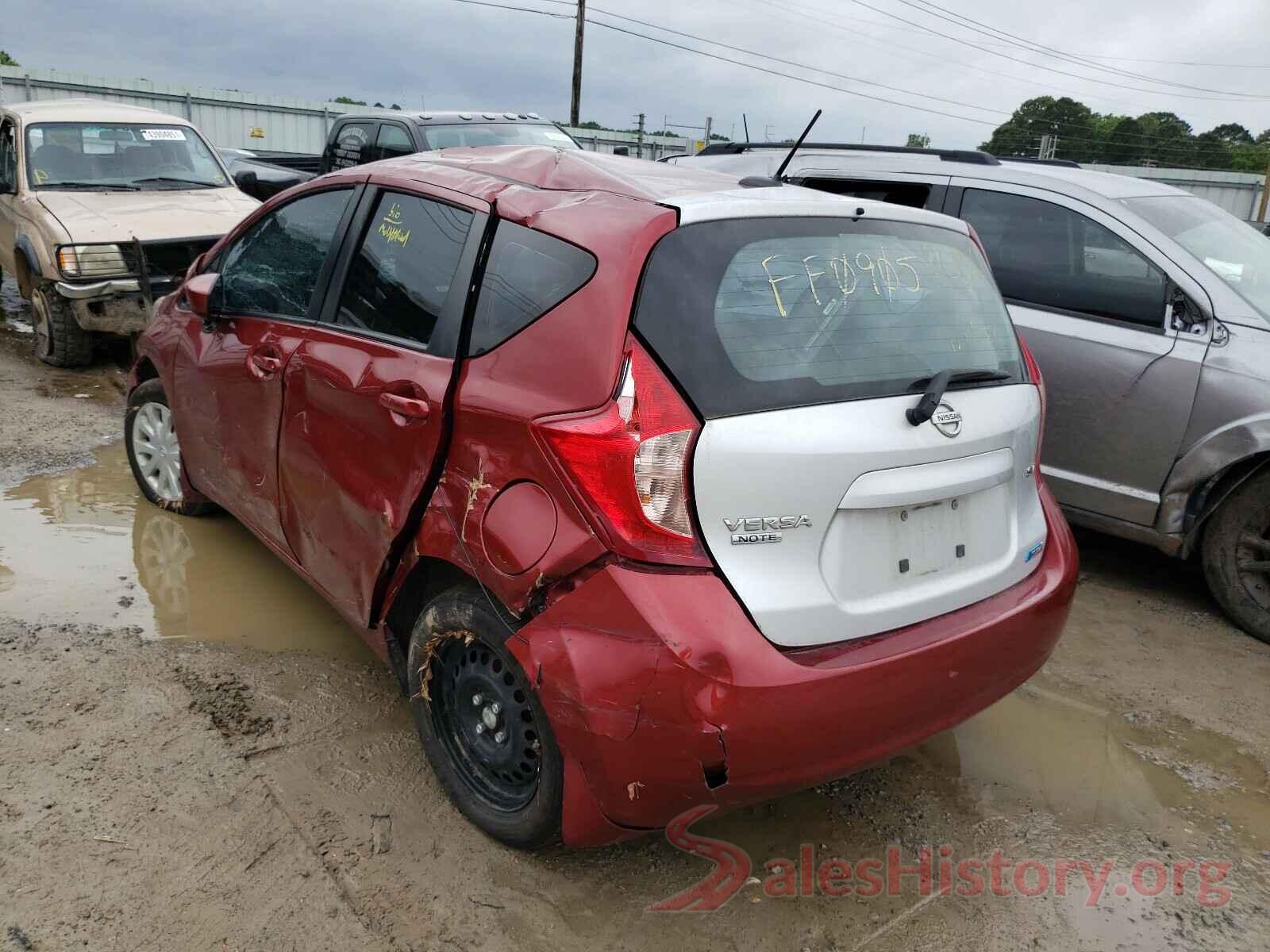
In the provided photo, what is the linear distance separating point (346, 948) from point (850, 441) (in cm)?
168

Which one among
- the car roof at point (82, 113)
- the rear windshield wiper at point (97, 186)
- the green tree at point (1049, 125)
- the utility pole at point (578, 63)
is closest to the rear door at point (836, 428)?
the rear windshield wiper at point (97, 186)

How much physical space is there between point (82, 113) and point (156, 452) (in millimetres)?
5349

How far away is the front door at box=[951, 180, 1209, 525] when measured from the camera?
4316 millimetres

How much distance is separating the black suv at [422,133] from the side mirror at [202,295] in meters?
5.27

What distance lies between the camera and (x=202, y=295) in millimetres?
3742

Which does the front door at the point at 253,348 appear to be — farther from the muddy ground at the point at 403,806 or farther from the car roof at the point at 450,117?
the car roof at the point at 450,117

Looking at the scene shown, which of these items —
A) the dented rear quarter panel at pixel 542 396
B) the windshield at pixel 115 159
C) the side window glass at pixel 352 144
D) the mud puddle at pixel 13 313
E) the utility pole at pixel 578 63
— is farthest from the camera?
the utility pole at pixel 578 63

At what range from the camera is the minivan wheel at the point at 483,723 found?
7.78 ft

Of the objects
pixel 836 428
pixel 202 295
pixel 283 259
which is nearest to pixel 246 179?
pixel 202 295

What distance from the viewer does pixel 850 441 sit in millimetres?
2242

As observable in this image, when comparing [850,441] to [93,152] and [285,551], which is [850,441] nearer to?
[285,551]

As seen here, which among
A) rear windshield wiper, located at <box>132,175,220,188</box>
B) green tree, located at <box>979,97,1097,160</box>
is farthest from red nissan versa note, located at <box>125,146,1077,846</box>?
green tree, located at <box>979,97,1097,160</box>

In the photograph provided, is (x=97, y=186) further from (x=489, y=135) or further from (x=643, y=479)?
(x=643, y=479)

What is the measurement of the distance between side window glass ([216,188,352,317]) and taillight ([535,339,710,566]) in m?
1.61
